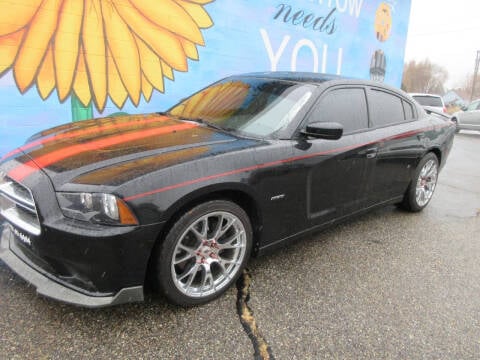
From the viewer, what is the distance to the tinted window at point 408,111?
3898mm

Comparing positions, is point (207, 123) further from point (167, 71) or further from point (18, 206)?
point (167, 71)

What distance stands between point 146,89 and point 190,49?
1.05 meters

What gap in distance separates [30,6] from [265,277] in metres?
4.46

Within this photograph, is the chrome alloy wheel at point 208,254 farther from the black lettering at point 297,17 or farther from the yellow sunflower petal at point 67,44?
the black lettering at point 297,17

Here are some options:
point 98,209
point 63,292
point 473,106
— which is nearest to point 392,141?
point 98,209

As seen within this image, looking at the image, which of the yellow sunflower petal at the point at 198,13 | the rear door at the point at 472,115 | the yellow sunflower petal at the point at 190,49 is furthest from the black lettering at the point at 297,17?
the rear door at the point at 472,115

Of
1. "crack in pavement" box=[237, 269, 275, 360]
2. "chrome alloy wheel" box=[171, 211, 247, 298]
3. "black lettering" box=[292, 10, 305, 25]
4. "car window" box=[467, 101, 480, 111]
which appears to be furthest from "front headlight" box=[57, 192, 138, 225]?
"car window" box=[467, 101, 480, 111]

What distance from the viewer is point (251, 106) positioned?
2.95m

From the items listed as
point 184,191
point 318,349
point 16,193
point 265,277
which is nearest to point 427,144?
point 265,277

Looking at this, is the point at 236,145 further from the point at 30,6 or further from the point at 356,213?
the point at 30,6

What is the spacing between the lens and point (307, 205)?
2785 mm

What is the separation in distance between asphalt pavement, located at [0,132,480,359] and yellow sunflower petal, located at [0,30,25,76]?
3.03 m

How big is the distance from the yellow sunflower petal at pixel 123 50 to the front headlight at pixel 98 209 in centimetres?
403

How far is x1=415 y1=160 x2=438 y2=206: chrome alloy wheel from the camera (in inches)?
165
